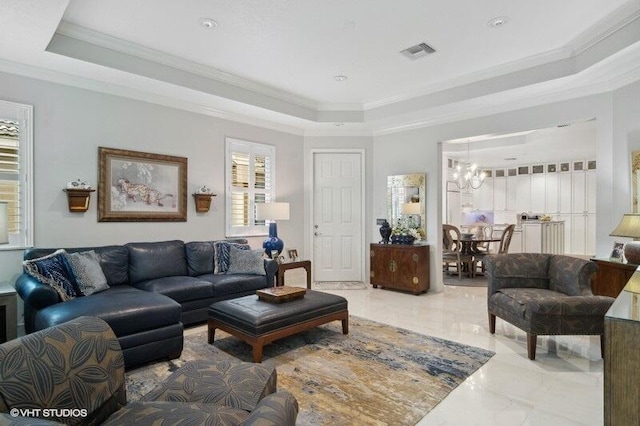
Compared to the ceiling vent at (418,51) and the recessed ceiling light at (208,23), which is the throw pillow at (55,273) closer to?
the recessed ceiling light at (208,23)

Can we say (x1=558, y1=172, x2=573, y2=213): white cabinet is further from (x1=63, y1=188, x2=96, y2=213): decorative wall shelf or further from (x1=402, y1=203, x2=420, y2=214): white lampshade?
(x1=63, y1=188, x2=96, y2=213): decorative wall shelf

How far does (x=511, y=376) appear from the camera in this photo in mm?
2805

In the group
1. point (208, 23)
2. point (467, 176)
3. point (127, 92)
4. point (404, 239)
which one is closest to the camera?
point (208, 23)

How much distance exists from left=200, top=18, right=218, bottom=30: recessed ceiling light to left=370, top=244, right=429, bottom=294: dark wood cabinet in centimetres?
394

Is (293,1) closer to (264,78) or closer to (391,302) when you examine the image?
(264,78)

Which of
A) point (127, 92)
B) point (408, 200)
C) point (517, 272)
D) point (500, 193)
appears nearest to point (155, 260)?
point (127, 92)

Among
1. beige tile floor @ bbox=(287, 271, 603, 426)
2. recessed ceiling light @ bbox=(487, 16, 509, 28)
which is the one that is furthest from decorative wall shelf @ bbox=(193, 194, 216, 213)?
recessed ceiling light @ bbox=(487, 16, 509, 28)

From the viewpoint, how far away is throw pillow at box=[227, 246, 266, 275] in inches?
180

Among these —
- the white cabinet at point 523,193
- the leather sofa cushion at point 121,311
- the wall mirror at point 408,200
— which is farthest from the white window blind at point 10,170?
the white cabinet at point 523,193

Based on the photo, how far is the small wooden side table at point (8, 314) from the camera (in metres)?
2.90

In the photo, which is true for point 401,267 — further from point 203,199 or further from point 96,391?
point 96,391

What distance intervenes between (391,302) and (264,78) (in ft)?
11.6

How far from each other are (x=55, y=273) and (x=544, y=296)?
14.4ft

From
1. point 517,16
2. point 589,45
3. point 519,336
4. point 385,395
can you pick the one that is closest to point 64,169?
point 385,395
